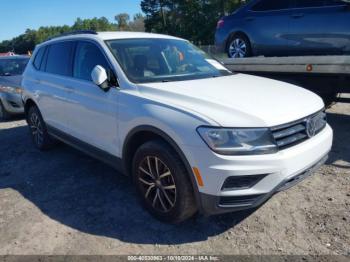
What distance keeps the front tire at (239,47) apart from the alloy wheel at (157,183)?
4104mm

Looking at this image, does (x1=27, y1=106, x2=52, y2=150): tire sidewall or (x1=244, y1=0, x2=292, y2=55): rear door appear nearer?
(x1=27, y1=106, x2=52, y2=150): tire sidewall

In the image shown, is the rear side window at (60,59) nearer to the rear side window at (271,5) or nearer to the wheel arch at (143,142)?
the wheel arch at (143,142)

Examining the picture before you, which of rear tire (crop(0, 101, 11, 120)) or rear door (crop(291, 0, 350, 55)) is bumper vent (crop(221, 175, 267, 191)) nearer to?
rear door (crop(291, 0, 350, 55))

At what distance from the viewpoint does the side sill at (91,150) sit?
13.2 ft

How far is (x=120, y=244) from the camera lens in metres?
3.33

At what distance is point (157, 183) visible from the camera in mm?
3512

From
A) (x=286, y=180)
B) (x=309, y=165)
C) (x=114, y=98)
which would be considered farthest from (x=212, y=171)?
(x=114, y=98)

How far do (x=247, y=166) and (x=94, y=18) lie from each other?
387ft

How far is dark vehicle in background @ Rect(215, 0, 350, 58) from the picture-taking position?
17.8 ft

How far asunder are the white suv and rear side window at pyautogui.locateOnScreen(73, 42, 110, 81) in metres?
0.01

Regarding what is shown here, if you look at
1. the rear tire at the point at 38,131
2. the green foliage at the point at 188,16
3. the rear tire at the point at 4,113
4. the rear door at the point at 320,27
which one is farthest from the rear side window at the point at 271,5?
the green foliage at the point at 188,16

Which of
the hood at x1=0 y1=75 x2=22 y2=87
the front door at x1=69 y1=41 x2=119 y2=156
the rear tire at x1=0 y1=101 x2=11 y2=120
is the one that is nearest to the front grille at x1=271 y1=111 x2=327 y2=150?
the front door at x1=69 y1=41 x2=119 y2=156

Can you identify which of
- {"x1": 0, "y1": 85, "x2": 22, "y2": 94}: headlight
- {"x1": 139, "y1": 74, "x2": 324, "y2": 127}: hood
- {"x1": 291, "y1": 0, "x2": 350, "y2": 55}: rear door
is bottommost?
{"x1": 0, "y1": 85, "x2": 22, "y2": 94}: headlight

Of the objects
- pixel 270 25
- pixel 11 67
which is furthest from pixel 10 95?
pixel 270 25
